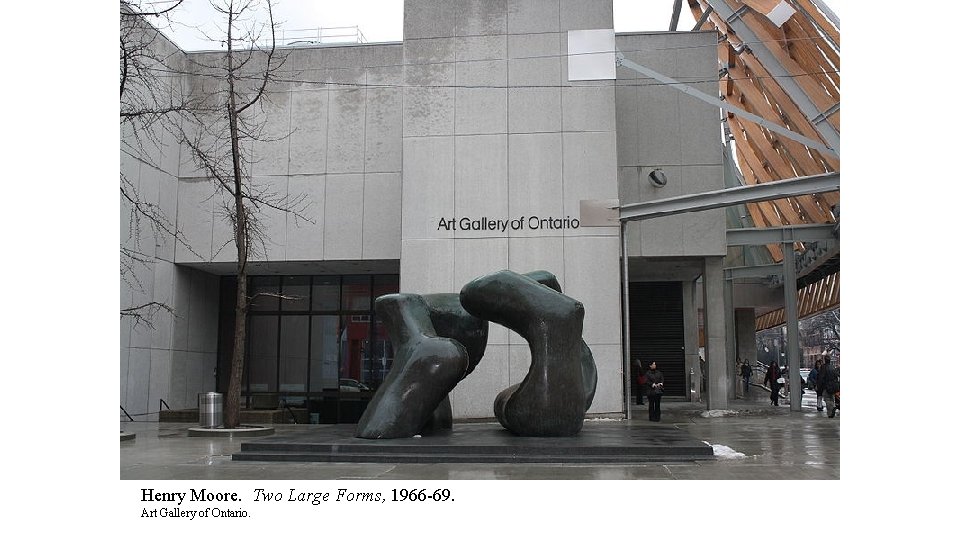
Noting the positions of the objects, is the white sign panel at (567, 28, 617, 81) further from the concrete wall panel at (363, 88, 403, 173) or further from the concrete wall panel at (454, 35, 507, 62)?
the concrete wall panel at (363, 88, 403, 173)

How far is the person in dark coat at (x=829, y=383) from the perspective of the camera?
68.1 ft

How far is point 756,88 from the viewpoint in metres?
28.4

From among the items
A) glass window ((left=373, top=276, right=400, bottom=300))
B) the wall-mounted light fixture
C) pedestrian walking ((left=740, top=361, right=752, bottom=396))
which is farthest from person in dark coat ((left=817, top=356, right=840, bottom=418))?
pedestrian walking ((left=740, top=361, right=752, bottom=396))

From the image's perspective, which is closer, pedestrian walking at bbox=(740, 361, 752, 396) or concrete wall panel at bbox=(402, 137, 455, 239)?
concrete wall panel at bbox=(402, 137, 455, 239)

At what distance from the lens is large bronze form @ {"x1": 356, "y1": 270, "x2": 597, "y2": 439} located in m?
11.5

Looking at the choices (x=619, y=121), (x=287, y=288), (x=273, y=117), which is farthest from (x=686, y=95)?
(x=287, y=288)

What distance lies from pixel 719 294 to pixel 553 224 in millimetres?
6150

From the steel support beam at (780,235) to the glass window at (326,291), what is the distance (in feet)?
39.2

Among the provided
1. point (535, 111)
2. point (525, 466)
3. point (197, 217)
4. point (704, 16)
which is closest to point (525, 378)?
point (525, 466)

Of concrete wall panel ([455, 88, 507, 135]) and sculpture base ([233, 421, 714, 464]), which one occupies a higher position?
concrete wall panel ([455, 88, 507, 135])

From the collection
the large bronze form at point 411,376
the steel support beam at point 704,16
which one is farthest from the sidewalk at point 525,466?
the steel support beam at point 704,16

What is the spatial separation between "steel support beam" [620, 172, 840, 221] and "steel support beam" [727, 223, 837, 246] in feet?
16.3

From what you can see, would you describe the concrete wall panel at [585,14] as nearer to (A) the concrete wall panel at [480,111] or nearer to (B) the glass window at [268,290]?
(A) the concrete wall panel at [480,111]

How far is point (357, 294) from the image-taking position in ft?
84.1
